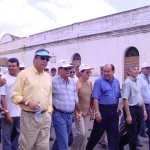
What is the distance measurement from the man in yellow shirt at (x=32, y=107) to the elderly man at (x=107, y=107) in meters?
1.66

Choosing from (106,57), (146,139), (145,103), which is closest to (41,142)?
(145,103)

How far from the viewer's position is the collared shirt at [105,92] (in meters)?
6.23

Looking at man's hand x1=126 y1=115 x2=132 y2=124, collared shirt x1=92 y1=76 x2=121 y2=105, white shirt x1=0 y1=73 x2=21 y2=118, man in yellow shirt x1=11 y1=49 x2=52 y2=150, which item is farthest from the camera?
man's hand x1=126 y1=115 x2=132 y2=124

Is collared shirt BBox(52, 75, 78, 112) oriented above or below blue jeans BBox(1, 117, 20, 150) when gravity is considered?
above

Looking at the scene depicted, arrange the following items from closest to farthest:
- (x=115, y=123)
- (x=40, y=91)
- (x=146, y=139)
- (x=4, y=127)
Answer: (x=40, y=91) → (x=4, y=127) → (x=115, y=123) → (x=146, y=139)

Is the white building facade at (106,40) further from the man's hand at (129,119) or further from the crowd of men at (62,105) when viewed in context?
the man's hand at (129,119)

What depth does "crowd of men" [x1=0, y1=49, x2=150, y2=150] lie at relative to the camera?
4.69m

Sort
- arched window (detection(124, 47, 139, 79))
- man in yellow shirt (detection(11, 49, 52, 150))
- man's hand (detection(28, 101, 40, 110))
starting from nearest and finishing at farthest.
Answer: man's hand (detection(28, 101, 40, 110)) < man in yellow shirt (detection(11, 49, 52, 150)) < arched window (detection(124, 47, 139, 79))

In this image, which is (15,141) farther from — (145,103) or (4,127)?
(145,103)

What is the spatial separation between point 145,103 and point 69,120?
2.43m

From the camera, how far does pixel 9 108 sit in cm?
557

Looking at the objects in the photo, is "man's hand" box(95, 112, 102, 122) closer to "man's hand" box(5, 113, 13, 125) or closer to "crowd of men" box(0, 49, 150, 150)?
"crowd of men" box(0, 49, 150, 150)

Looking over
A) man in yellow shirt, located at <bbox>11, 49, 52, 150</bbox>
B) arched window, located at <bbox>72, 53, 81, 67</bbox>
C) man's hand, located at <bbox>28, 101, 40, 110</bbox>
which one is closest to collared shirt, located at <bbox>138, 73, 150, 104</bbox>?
man in yellow shirt, located at <bbox>11, 49, 52, 150</bbox>

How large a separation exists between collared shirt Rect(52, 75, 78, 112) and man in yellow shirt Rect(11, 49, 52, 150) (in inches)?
26.1
